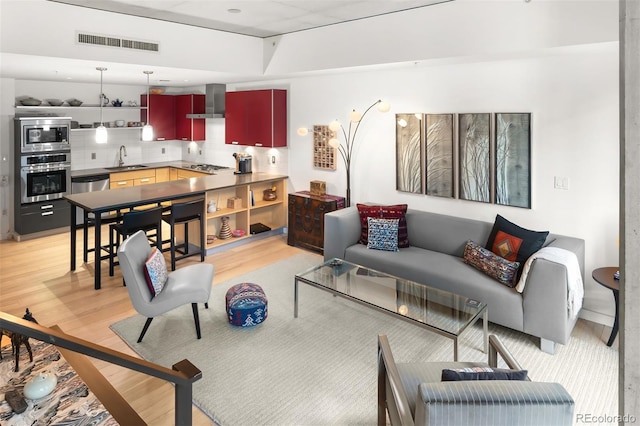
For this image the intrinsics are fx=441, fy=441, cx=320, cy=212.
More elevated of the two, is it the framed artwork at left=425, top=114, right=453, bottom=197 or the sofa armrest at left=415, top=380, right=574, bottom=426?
the framed artwork at left=425, top=114, right=453, bottom=197

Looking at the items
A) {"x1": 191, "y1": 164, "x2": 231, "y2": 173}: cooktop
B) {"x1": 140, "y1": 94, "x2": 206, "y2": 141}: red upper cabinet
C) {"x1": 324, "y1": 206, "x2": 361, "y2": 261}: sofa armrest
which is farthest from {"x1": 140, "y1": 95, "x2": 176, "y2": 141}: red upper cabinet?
{"x1": 324, "y1": 206, "x2": 361, "y2": 261}: sofa armrest

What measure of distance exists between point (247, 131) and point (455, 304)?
14.5 ft

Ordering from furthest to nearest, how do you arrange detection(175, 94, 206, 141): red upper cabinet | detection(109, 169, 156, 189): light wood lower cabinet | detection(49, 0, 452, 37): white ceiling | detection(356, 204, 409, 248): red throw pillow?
detection(175, 94, 206, 141): red upper cabinet
detection(109, 169, 156, 189): light wood lower cabinet
detection(356, 204, 409, 248): red throw pillow
detection(49, 0, 452, 37): white ceiling

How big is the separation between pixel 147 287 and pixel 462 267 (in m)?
2.77

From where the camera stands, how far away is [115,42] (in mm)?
4492

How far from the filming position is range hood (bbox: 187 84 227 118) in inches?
283

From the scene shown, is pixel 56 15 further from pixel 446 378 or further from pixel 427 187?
pixel 446 378

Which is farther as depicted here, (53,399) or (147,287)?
(147,287)

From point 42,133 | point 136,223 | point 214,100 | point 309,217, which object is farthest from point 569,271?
point 42,133

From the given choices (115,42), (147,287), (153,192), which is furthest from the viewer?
(153,192)

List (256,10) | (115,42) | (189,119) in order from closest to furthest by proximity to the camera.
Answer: (256,10)
(115,42)
(189,119)

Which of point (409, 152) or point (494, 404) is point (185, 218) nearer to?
point (409, 152)

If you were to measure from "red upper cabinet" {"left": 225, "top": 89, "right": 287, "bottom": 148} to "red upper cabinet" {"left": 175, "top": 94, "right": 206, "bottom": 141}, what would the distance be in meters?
0.97

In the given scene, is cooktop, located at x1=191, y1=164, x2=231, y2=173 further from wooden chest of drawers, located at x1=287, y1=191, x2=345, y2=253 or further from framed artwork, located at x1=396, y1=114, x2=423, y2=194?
framed artwork, located at x1=396, y1=114, x2=423, y2=194
